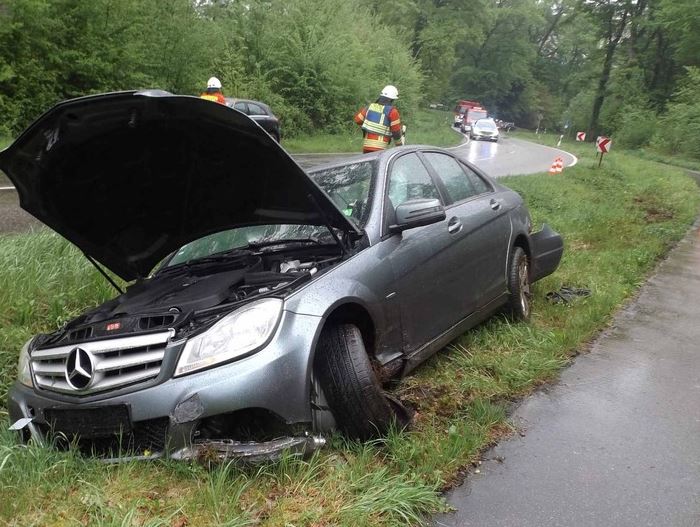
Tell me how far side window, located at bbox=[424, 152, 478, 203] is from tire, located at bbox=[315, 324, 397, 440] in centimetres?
195

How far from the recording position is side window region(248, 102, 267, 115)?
19.0 m

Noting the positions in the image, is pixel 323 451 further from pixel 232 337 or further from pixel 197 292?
pixel 197 292

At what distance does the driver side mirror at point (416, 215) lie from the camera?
362 cm

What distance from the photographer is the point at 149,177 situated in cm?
360

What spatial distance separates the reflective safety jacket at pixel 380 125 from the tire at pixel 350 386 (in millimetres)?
5807

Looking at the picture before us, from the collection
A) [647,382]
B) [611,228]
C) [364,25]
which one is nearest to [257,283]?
[647,382]

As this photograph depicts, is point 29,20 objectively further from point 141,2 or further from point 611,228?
point 611,228

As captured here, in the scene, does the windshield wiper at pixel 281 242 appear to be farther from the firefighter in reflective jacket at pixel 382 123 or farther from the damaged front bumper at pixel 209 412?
the firefighter in reflective jacket at pixel 382 123

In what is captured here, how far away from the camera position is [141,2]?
18094mm

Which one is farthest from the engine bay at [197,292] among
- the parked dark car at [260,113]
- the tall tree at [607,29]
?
the tall tree at [607,29]

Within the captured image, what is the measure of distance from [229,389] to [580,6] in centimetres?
5717

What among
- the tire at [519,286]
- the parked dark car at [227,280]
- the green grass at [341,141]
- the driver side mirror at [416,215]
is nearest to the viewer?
the parked dark car at [227,280]

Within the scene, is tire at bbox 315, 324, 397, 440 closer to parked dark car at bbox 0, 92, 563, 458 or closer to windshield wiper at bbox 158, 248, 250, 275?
parked dark car at bbox 0, 92, 563, 458

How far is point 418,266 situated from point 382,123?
514 centimetres
